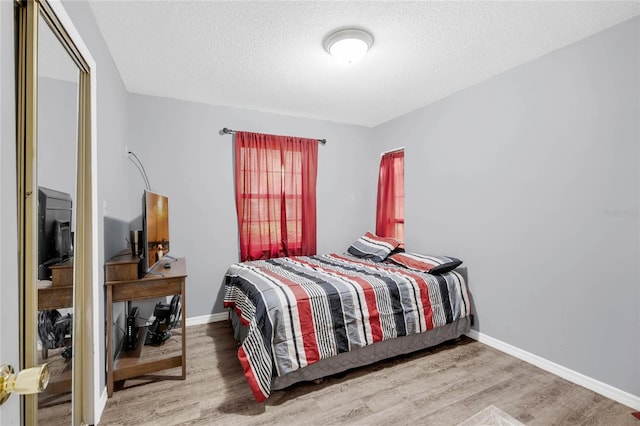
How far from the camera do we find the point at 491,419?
5.89 ft

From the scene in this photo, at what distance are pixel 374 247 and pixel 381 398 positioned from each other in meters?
1.90

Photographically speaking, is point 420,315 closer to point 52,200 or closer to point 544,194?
point 544,194

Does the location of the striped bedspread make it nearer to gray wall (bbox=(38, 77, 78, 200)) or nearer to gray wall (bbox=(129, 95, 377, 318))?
gray wall (bbox=(129, 95, 377, 318))

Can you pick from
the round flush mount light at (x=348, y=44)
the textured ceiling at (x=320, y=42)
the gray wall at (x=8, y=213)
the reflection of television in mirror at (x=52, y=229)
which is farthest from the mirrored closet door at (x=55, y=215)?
the round flush mount light at (x=348, y=44)

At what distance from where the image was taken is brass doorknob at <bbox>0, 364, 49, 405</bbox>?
550 mm

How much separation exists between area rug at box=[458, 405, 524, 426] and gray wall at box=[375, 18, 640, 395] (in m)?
0.84

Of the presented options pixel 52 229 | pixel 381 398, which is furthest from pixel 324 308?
pixel 52 229

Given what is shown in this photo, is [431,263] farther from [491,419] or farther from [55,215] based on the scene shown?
[55,215]

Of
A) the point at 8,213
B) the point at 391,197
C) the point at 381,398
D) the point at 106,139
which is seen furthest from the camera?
the point at 391,197

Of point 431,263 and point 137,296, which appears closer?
point 137,296

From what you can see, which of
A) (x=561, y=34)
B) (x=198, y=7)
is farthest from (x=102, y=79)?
(x=561, y=34)

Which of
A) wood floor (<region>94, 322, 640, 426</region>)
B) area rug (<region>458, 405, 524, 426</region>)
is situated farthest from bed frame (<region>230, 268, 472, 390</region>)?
area rug (<region>458, 405, 524, 426</region>)

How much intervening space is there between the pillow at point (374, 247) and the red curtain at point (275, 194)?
591mm

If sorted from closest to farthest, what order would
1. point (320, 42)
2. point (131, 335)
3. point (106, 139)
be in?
1. point (106, 139)
2. point (320, 42)
3. point (131, 335)
